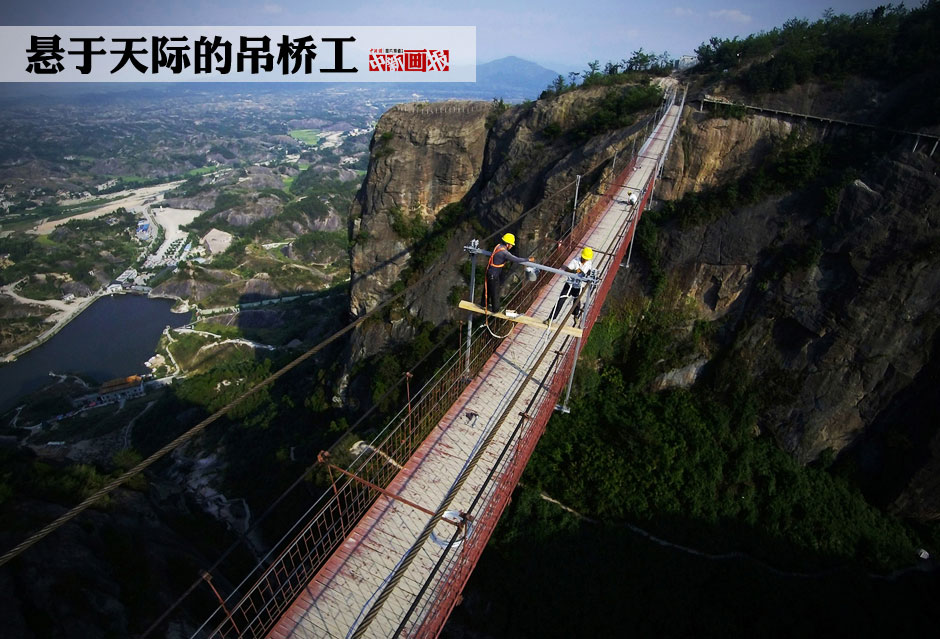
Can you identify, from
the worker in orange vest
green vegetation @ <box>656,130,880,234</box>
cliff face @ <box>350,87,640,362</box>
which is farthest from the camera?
cliff face @ <box>350,87,640,362</box>

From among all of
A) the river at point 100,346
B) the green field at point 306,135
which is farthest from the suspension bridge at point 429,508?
the green field at point 306,135

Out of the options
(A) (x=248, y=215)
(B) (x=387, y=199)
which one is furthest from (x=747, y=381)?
(A) (x=248, y=215)

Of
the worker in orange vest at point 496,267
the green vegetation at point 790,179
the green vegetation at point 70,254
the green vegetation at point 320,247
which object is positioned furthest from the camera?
the green vegetation at point 320,247

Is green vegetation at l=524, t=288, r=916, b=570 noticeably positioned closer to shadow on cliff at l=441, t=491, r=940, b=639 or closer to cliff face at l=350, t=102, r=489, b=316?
shadow on cliff at l=441, t=491, r=940, b=639

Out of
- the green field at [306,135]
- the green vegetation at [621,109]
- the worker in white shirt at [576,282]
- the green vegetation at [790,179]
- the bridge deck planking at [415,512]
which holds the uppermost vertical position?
the green field at [306,135]

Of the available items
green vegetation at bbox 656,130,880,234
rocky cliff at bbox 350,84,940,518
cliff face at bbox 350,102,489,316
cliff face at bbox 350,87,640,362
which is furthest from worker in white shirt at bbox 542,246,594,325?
cliff face at bbox 350,102,489,316

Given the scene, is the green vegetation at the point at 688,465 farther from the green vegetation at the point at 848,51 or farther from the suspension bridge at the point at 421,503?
the green vegetation at the point at 848,51

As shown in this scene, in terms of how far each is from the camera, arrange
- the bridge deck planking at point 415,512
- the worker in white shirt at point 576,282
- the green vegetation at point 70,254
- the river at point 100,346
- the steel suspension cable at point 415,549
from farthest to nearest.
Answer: the green vegetation at point 70,254 → the river at point 100,346 → the worker in white shirt at point 576,282 → the bridge deck planking at point 415,512 → the steel suspension cable at point 415,549
